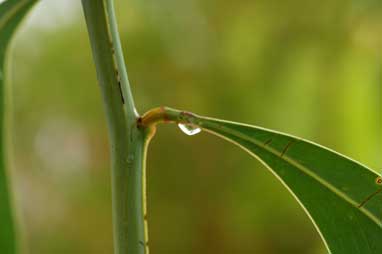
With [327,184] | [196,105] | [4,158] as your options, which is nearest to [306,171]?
[327,184]

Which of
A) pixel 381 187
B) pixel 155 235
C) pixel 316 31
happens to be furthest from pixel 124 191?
pixel 316 31

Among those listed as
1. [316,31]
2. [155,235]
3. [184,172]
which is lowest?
[155,235]

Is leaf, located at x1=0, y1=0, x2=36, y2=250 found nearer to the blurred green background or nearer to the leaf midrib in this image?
the leaf midrib

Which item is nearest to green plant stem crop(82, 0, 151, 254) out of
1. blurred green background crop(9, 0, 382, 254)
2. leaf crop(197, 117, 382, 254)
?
leaf crop(197, 117, 382, 254)

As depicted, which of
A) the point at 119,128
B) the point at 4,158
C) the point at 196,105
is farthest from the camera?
the point at 196,105

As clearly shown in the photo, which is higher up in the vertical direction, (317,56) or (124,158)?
(124,158)

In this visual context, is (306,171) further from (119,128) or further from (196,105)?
(196,105)

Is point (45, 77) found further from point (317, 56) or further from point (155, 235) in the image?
point (317, 56)
